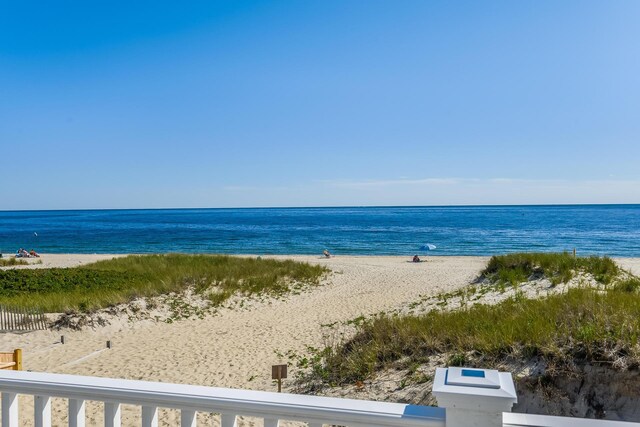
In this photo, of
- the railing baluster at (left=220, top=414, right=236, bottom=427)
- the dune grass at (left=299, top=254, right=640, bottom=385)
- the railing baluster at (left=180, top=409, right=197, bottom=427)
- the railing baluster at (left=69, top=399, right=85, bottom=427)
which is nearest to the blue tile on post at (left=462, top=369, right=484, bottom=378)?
the railing baluster at (left=220, top=414, right=236, bottom=427)

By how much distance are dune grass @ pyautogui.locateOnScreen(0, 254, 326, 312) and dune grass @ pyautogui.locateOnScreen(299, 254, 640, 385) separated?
805 cm

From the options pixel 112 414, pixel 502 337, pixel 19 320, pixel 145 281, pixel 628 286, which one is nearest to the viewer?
pixel 112 414

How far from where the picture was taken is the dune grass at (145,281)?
14027 mm

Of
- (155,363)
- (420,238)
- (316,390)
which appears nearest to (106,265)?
(155,363)

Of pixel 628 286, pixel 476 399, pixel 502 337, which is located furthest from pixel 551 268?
pixel 476 399

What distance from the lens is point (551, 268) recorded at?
14.6m

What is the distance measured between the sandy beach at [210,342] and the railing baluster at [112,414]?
5.09 meters

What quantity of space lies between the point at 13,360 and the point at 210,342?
183 inches

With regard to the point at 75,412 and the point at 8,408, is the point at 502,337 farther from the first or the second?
the point at 8,408

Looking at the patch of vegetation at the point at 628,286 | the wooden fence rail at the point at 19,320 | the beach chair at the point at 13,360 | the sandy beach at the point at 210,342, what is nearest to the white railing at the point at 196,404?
the sandy beach at the point at 210,342

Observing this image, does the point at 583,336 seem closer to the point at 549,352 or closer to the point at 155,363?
the point at 549,352

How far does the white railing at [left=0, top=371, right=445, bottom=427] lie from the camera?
1830mm

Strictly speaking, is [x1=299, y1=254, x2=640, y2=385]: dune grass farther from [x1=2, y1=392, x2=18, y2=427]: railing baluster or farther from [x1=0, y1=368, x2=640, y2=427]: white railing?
[x1=2, y1=392, x2=18, y2=427]: railing baluster

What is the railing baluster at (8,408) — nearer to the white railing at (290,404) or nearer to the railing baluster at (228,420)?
the white railing at (290,404)
